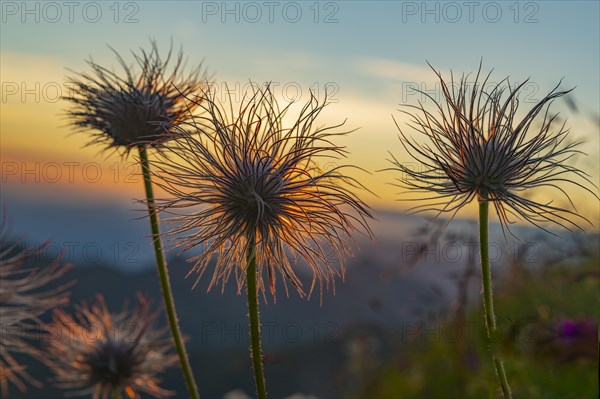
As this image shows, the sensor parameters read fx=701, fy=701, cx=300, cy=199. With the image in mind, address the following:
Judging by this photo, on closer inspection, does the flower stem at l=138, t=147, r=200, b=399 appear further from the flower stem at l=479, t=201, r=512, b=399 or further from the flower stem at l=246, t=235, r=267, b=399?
the flower stem at l=479, t=201, r=512, b=399

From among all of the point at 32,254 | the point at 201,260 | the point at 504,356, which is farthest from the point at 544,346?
the point at 32,254

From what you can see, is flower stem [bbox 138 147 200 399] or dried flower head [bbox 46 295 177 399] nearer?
flower stem [bbox 138 147 200 399]

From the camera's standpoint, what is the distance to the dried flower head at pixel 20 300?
346 centimetres

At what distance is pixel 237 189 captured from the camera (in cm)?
268

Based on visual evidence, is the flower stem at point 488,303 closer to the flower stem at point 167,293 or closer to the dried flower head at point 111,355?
the flower stem at point 167,293

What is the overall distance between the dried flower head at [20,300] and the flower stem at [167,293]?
644 mm

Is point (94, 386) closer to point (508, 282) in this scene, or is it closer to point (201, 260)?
point (201, 260)

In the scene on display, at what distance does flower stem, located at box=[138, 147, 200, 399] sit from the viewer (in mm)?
2830

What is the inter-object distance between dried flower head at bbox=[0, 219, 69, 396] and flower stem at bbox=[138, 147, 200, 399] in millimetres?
644

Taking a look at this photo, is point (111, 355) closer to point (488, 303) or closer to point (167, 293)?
point (167, 293)

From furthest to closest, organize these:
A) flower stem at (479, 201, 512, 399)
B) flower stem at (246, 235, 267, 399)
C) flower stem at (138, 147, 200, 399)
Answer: flower stem at (138, 147, 200, 399), flower stem at (246, 235, 267, 399), flower stem at (479, 201, 512, 399)

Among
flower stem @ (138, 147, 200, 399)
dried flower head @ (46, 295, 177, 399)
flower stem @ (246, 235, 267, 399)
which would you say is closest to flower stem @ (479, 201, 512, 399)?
flower stem @ (246, 235, 267, 399)

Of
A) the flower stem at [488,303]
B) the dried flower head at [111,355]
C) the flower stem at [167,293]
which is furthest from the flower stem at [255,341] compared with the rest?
the dried flower head at [111,355]

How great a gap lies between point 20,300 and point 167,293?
3.63 ft
